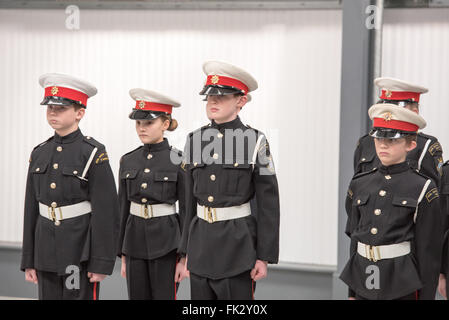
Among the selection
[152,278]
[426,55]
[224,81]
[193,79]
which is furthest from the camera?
[193,79]

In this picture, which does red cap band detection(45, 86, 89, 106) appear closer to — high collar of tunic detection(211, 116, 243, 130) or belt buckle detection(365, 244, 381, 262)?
high collar of tunic detection(211, 116, 243, 130)

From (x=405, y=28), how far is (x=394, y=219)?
252 cm

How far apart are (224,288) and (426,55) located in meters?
2.95

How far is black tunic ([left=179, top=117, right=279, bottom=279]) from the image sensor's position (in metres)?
3.24

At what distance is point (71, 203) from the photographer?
11.8 feet

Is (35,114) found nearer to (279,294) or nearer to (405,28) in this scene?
(279,294)

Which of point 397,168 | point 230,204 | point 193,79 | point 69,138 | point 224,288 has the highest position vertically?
point 193,79

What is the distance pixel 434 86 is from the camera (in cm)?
512

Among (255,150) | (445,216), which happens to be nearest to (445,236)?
(445,216)

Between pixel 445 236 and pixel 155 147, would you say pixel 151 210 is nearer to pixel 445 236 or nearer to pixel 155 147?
pixel 155 147

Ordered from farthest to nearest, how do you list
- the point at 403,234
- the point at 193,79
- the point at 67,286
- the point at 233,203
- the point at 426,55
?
the point at 193,79 < the point at 426,55 < the point at 67,286 < the point at 233,203 < the point at 403,234

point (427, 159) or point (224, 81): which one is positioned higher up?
point (224, 81)

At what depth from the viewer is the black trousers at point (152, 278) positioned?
396cm

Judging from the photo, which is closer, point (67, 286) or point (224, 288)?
point (224, 288)
